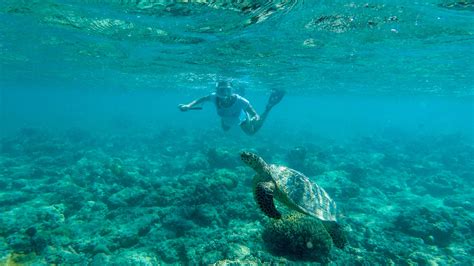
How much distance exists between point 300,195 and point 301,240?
3.58 ft

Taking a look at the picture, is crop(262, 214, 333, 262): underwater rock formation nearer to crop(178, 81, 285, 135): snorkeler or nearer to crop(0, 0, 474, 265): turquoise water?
crop(0, 0, 474, 265): turquoise water

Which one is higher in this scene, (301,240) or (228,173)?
(301,240)

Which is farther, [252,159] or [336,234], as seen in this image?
[336,234]

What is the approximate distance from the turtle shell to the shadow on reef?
0.42m

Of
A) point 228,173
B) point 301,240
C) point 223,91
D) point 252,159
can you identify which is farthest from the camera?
point 223,91

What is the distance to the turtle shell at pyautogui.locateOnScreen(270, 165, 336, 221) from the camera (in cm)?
678

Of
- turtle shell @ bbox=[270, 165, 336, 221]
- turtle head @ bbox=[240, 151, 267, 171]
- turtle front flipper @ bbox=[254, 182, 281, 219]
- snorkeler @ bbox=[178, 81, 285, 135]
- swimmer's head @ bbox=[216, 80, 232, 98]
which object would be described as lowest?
snorkeler @ bbox=[178, 81, 285, 135]

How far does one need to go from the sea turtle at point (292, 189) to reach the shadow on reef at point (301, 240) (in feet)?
1.39

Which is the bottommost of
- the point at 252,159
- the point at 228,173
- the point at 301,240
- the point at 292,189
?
the point at 228,173

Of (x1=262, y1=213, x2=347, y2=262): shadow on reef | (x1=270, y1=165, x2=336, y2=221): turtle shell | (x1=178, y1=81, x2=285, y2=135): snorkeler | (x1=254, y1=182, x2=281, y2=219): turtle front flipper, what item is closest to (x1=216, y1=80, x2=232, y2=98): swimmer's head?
(x1=178, y1=81, x2=285, y2=135): snorkeler

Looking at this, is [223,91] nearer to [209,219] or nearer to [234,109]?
[234,109]

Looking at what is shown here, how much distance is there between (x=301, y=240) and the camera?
7113 mm

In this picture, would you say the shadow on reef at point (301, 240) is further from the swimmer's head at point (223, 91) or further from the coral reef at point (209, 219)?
the swimmer's head at point (223, 91)

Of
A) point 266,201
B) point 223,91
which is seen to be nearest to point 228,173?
point 223,91
